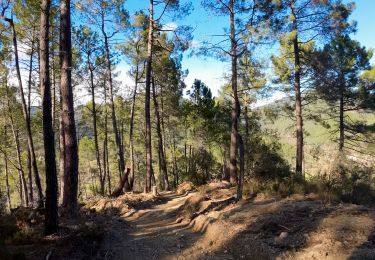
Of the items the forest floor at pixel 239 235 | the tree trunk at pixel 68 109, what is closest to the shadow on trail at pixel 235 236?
the forest floor at pixel 239 235

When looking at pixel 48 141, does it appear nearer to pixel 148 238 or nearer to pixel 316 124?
pixel 148 238

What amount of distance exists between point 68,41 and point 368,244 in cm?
801

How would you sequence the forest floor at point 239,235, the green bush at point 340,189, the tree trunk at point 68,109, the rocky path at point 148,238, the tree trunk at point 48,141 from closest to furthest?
1. the forest floor at point 239,235
2. the tree trunk at point 48,141
3. the rocky path at point 148,238
4. the tree trunk at point 68,109
5. the green bush at point 340,189

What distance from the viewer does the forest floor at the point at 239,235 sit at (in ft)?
21.0

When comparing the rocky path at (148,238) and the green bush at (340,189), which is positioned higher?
A: the green bush at (340,189)

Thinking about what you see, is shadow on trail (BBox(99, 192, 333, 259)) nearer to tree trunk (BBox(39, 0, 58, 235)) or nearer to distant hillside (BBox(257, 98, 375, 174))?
tree trunk (BBox(39, 0, 58, 235))

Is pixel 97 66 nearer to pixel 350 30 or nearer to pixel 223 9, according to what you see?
pixel 223 9

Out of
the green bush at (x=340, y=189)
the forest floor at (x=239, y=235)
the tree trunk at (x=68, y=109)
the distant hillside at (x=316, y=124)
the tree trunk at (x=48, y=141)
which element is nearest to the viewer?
the forest floor at (x=239, y=235)

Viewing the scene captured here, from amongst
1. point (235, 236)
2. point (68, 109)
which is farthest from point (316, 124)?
point (68, 109)

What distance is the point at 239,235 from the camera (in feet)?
24.9

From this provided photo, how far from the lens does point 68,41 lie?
8.59 metres

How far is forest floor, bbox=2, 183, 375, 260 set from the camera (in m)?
6.39

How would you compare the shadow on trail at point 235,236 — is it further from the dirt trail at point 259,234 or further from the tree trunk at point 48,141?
the tree trunk at point 48,141

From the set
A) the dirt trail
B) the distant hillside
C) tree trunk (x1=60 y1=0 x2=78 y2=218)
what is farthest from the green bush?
tree trunk (x1=60 y1=0 x2=78 y2=218)
